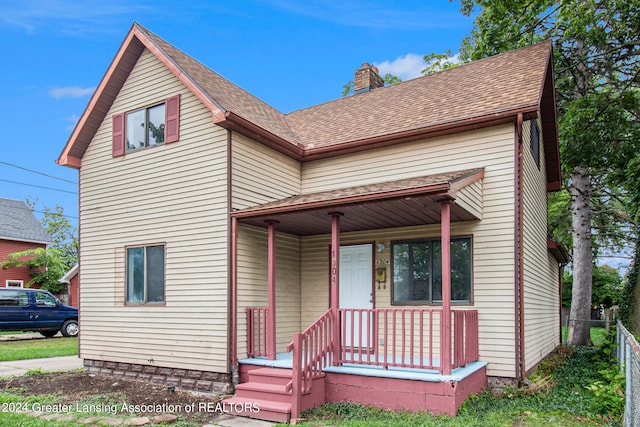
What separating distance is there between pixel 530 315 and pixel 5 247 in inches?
961

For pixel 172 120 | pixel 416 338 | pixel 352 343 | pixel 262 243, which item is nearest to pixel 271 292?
pixel 262 243

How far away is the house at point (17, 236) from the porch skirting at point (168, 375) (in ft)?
54.2

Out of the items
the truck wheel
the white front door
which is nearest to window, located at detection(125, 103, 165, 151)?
the white front door

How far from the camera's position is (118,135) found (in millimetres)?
10031

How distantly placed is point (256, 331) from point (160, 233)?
8.46 feet

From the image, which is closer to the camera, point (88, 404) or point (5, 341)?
point (88, 404)

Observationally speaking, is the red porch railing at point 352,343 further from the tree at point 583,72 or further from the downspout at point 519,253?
the tree at point 583,72

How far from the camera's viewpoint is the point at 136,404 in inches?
292

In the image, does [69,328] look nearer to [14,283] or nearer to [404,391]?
[14,283]

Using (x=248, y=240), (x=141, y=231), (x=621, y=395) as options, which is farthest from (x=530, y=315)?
(x=141, y=231)

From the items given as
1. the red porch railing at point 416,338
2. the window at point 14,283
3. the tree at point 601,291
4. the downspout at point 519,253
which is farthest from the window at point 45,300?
the tree at point 601,291

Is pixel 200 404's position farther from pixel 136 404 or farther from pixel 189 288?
pixel 189 288

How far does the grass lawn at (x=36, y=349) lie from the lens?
1223cm

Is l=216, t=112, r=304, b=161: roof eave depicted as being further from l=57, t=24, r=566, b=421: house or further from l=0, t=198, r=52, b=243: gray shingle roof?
l=0, t=198, r=52, b=243: gray shingle roof
